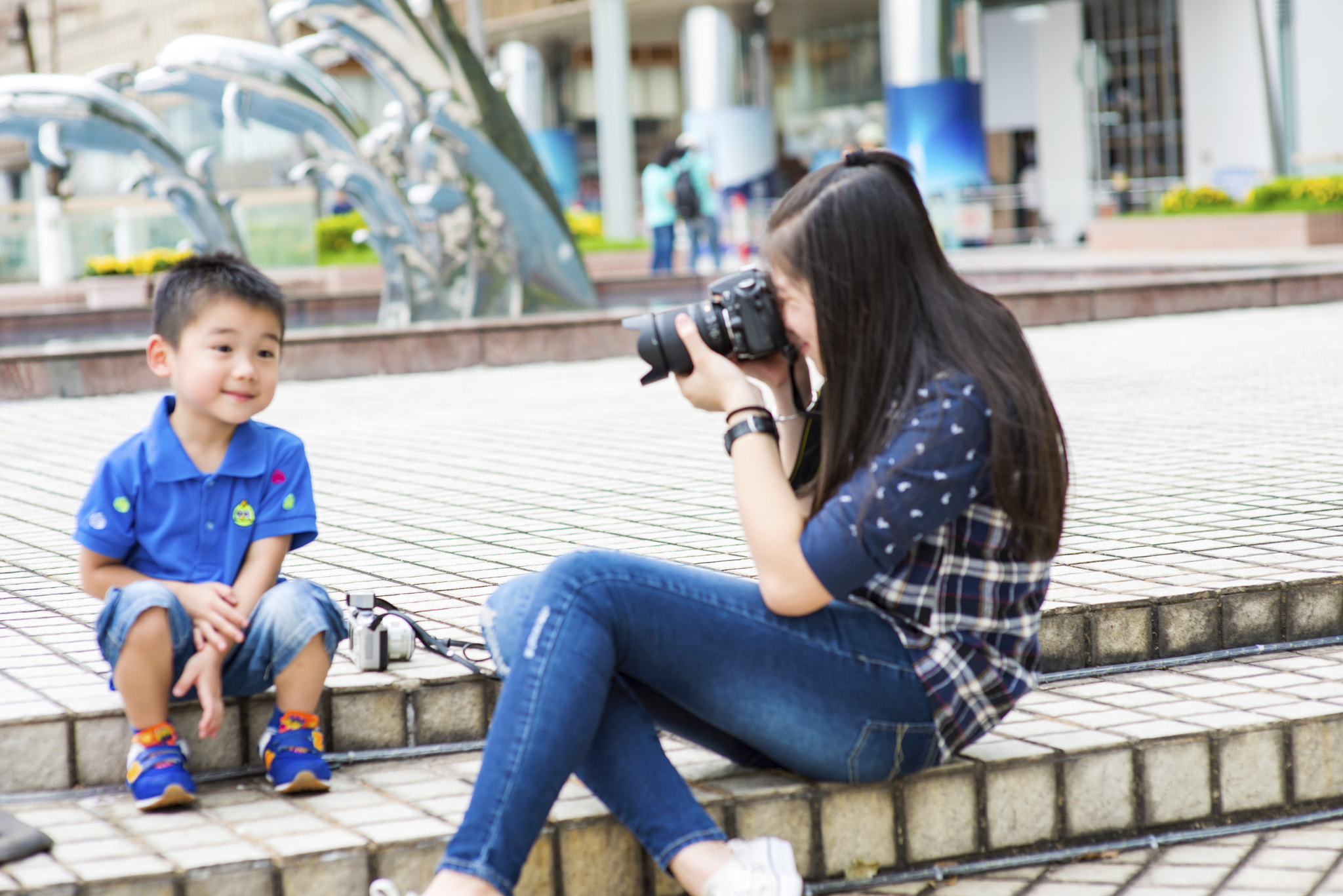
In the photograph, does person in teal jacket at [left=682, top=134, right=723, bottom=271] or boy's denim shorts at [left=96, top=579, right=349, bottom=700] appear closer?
boy's denim shorts at [left=96, top=579, right=349, bottom=700]

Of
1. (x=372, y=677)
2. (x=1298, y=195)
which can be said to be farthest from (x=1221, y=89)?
(x=372, y=677)

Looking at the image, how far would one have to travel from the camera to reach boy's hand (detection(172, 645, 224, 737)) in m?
2.52

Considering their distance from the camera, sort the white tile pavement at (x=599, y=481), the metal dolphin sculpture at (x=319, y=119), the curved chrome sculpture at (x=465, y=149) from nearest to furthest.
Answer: the white tile pavement at (x=599, y=481)
the metal dolphin sculpture at (x=319, y=119)
the curved chrome sculpture at (x=465, y=149)

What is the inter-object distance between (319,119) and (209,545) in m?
9.09

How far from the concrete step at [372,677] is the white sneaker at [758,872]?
0.73 meters

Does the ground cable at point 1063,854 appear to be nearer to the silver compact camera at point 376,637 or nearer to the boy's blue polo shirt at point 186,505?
the silver compact camera at point 376,637

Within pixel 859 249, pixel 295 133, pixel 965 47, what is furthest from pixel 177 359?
pixel 965 47

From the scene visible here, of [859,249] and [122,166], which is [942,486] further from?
[122,166]

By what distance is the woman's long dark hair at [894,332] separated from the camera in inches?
91.2

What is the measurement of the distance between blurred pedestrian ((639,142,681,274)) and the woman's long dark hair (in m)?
14.8

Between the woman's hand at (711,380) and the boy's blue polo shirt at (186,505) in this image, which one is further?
the boy's blue polo shirt at (186,505)

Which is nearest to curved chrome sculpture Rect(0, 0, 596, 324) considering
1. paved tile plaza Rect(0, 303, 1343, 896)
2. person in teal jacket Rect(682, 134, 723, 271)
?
paved tile plaza Rect(0, 303, 1343, 896)

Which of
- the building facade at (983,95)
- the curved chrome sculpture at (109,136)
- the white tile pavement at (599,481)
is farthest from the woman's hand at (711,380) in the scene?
the building facade at (983,95)

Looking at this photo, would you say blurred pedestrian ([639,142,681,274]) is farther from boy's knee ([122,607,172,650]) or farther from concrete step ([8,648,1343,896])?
boy's knee ([122,607,172,650])
